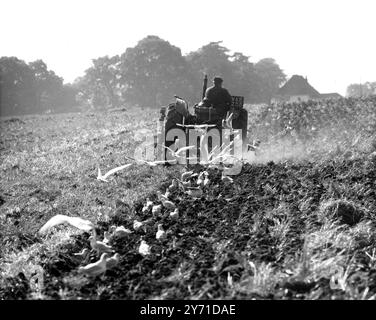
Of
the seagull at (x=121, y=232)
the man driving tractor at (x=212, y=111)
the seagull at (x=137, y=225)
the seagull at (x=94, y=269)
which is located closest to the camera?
the seagull at (x=94, y=269)

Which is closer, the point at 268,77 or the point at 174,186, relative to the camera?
the point at 174,186

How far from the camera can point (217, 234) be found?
4367 millimetres

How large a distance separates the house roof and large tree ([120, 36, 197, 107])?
1275cm

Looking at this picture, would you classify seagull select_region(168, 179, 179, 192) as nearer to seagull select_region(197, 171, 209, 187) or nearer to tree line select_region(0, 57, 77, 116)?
seagull select_region(197, 171, 209, 187)

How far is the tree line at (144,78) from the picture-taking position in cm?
5934

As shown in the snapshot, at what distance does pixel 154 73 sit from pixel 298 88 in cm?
2088

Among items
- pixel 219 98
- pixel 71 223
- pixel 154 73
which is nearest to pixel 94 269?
pixel 71 223

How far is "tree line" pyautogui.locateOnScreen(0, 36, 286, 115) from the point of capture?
2336 inches

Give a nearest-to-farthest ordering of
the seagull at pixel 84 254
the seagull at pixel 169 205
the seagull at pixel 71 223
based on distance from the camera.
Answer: the seagull at pixel 84 254 → the seagull at pixel 71 223 → the seagull at pixel 169 205

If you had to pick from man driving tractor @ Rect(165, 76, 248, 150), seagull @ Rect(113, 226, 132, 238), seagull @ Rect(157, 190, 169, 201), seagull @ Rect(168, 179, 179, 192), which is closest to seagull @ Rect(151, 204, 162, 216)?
seagull @ Rect(157, 190, 169, 201)

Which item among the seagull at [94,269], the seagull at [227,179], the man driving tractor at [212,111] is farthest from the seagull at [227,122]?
the seagull at [94,269]

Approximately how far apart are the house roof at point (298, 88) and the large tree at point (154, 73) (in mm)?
12754

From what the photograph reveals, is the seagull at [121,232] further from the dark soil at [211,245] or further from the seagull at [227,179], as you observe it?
the seagull at [227,179]

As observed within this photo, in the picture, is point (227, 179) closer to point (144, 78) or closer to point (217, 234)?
point (217, 234)
